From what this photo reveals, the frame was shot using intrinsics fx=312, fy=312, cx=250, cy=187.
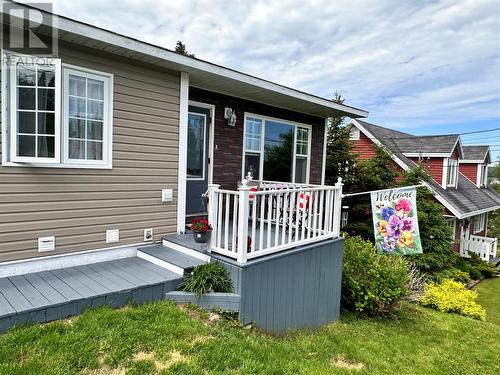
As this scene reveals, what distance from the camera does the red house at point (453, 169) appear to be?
12773mm

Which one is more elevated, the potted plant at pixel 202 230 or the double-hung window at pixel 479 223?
the potted plant at pixel 202 230

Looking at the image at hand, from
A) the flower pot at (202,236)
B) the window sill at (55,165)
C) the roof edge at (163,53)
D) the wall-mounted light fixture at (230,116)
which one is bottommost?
the flower pot at (202,236)

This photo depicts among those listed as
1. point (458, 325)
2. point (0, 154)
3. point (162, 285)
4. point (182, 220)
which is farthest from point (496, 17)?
point (0, 154)

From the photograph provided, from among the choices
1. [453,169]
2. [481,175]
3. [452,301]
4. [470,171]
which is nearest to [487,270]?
[453,169]

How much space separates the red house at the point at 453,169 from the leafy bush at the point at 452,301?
3.86 meters

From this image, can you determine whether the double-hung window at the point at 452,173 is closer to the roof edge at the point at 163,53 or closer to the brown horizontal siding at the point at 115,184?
the roof edge at the point at 163,53

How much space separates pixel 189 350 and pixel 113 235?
2.26 m

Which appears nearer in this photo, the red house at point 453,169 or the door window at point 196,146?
the door window at point 196,146

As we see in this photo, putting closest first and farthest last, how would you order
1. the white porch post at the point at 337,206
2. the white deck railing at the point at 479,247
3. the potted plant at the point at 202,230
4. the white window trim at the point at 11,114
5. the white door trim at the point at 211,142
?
the white window trim at the point at 11,114 → the potted plant at the point at 202,230 → the white porch post at the point at 337,206 → the white door trim at the point at 211,142 → the white deck railing at the point at 479,247

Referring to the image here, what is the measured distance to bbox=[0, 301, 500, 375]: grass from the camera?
93.0 inches

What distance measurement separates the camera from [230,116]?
6.19 meters

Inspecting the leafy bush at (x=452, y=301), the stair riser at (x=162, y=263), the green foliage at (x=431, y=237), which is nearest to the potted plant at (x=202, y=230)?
the stair riser at (x=162, y=263)

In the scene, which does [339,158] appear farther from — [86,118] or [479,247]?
[479,247]

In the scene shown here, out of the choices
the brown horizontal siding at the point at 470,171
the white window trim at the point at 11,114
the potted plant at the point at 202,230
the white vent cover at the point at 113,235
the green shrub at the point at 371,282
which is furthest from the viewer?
the brown horizontal siding at the point at 470,171
